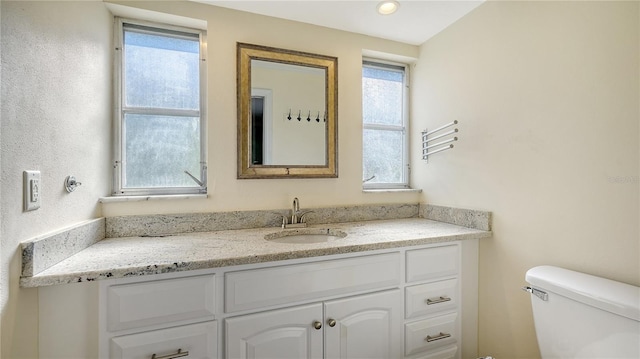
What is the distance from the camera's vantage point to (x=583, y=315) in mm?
944

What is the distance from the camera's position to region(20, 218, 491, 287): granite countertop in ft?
2.97

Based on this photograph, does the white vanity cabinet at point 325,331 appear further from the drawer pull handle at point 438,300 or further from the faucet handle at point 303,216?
the faucet handle at point 303,216

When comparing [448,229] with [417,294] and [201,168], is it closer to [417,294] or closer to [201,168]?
[417,294]

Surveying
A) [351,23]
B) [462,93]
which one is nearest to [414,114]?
[462,93]

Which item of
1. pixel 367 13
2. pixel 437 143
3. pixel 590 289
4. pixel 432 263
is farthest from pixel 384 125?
pixel 590 289

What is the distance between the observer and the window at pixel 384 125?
200cm

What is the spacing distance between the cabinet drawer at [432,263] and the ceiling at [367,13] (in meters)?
1.31

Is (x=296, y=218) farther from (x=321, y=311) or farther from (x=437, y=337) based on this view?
(x=437, y=337)

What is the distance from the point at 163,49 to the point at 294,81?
75cm

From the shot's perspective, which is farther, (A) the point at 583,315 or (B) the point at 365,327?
(B) the point at 365,327

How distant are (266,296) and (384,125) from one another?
1.45 meters

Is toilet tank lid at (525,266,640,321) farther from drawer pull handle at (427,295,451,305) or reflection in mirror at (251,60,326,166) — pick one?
reflection in mirror at (251,60,326,166)

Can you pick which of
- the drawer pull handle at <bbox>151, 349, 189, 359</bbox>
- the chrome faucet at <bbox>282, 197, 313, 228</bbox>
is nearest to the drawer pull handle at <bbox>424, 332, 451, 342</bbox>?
the chrome faucet at <bbox>282, 197, 313, 228</bbox>

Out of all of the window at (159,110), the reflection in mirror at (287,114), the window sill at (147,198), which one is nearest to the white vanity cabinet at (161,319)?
the window sill at (147,198)
